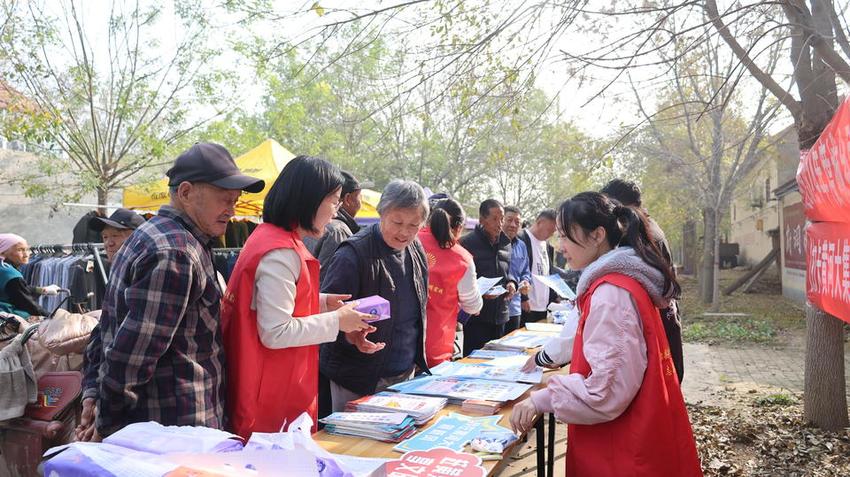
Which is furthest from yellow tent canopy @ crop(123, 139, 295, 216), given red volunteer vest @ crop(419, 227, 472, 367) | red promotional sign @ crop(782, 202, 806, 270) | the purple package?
red promotional sign @ crop(782, 202, 806, 270)

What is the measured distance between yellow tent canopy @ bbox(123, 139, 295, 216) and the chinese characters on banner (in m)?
5.81

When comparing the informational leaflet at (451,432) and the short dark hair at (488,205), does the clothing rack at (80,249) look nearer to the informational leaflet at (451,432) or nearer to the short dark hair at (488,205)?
the short dark hair at (488,205)

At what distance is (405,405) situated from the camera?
2320 millimetres

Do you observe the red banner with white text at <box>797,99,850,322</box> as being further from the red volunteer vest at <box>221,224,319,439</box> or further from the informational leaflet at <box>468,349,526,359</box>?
the red volunteer vest at <box>221,224,319,439</box>

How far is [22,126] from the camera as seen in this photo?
7672mm

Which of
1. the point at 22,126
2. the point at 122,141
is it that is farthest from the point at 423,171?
the point at 22,126

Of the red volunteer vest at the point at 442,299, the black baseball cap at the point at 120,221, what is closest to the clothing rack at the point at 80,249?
the black baseball cap at the point at 120,221

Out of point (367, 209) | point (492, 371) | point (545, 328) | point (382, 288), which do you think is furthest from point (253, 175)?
point (492, 371)

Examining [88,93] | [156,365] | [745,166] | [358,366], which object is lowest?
[358,366]

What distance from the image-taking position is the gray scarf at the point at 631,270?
6.29 ft

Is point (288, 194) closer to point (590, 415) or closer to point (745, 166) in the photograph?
point (590, 415)

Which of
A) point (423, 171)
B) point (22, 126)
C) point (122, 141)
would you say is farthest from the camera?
point (423, 171)

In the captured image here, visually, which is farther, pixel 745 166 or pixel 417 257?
pixel 745 166

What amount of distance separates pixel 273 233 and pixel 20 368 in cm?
161
